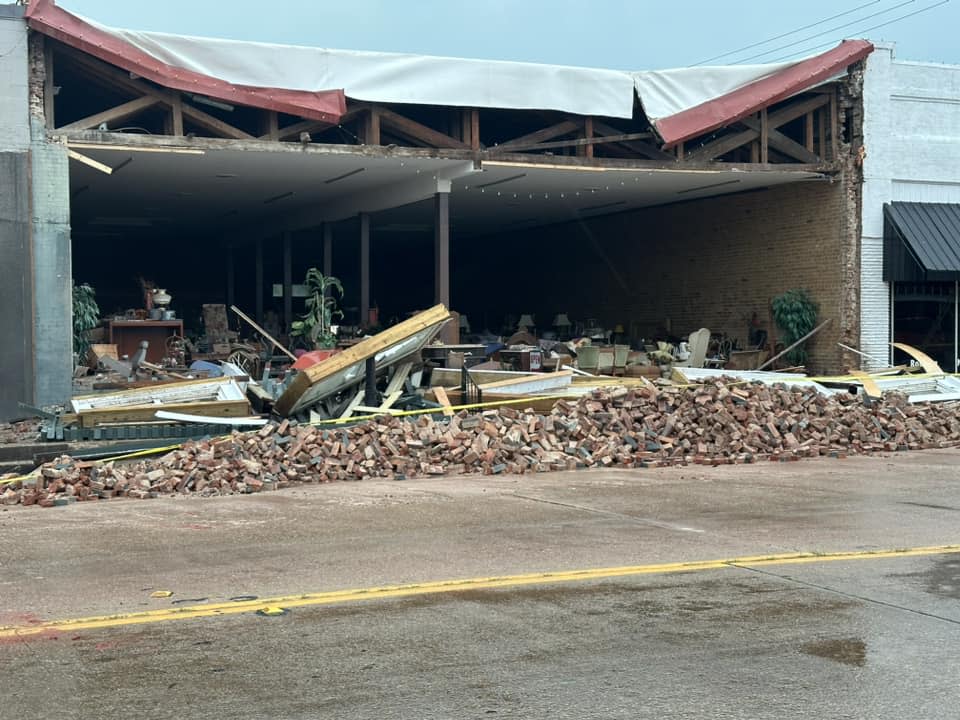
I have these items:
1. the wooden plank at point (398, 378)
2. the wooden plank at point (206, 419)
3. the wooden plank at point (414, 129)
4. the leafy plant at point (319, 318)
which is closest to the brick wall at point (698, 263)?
the wooden plank at point (414, 129)

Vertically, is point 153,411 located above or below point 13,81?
below

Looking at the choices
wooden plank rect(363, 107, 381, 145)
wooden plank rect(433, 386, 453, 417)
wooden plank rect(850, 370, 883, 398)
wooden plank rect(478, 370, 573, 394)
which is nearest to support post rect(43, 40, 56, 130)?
wooden plank rect(363, 107, 381, 145)

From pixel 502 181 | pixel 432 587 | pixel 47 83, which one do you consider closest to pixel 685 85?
pixel 502 181

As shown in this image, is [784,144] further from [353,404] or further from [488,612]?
[488,612]

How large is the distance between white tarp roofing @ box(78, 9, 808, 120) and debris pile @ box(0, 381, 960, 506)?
686 cm

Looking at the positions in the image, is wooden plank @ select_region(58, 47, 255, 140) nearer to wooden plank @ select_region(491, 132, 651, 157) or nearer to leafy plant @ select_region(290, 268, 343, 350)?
leafy plant @ select_region(290, 268, 343, 350)

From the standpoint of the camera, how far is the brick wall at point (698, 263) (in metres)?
23.6

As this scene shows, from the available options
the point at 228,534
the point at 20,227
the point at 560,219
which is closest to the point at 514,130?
the point at 560,219

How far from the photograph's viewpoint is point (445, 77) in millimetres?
19594

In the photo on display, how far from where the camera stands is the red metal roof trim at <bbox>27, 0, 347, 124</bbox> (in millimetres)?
16781

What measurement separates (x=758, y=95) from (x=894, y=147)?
3.94 metres

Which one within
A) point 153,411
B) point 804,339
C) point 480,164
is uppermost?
point 480,164

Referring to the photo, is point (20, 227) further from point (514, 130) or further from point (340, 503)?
point (514, 130)

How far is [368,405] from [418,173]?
27.4 feet
